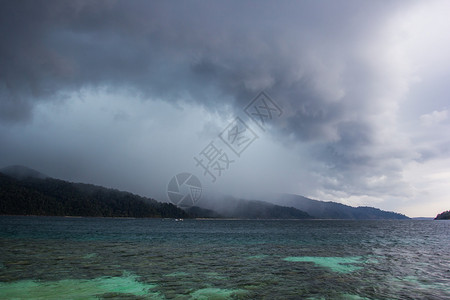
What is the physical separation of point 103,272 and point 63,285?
4.51 m

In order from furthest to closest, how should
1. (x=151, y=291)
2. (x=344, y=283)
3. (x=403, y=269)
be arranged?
(x=403, y=269) → (x=344, y=283) → (x=151, y=291)

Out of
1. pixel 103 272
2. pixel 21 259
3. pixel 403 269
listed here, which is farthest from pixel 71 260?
pixel 403 269

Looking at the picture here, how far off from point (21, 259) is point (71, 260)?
4795 mm

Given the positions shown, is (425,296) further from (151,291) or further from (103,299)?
(103,299)

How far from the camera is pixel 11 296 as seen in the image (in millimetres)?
15180

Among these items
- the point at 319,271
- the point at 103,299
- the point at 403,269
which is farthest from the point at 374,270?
the point at 103,299

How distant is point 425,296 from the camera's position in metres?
16.8

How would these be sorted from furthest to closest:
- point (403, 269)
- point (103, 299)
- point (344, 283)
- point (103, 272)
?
point (403, 269) < point (103, 272) < point (344, 283) < point (103, 299)

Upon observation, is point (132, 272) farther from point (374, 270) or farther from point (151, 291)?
point (374, 270)

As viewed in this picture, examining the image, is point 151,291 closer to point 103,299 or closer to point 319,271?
point 103,299

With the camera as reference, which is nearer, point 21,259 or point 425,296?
point 425,296

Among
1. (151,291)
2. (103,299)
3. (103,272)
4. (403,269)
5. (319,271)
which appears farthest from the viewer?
(403,269)

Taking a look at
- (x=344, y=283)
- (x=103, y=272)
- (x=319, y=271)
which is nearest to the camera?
(x=344, y=283)

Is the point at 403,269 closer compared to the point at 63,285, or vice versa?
the point at 63,285
